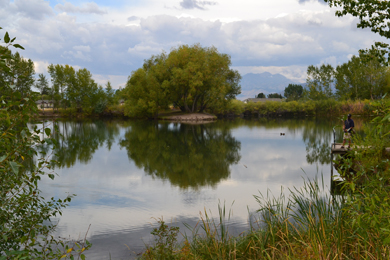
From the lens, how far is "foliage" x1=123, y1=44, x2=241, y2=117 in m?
54.9

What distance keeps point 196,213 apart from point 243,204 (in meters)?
1.63

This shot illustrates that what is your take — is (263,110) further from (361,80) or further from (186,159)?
(186,159)

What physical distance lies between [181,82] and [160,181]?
137ft

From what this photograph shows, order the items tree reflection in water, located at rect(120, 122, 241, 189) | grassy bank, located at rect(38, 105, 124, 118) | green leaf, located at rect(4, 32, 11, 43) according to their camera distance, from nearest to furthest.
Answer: green leaf, located at rect(4, 32, 11, 43), tree reflection in water, located at rect(120, 122, 241, 189), grassy bank, located at rect(38, 105, 124, 118)

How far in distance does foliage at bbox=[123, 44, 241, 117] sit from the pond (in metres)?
30.5

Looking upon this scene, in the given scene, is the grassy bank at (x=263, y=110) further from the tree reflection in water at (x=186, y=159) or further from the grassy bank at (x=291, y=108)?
the tree reflection in water at (x=186, y=159)

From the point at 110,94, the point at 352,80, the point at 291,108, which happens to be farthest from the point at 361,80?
the point at 110,94

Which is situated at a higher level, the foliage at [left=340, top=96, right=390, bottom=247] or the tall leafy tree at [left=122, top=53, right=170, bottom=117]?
the tall leafy tree at [left=122, top=53, right=170, bottom=117]

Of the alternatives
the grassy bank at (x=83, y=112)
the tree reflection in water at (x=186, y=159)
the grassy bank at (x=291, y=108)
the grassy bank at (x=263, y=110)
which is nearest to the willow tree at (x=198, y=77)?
the grassy bank at (x=263, y=110)

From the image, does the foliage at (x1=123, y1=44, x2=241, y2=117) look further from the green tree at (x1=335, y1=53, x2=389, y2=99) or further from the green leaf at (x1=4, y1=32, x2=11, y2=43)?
the green leaf at (x1=4, y1=32, x2=11, y2=43)

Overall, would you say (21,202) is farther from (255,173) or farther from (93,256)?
(255,173)

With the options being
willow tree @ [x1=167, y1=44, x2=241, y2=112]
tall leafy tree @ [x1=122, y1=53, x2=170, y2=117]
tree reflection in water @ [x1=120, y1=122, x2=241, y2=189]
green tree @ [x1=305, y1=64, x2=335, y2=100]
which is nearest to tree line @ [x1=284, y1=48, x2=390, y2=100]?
green tree @ [x1=305, y1=64, x2=335, y2=100]

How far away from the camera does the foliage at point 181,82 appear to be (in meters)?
54.9

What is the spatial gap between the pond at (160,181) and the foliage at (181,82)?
99.9 ft
